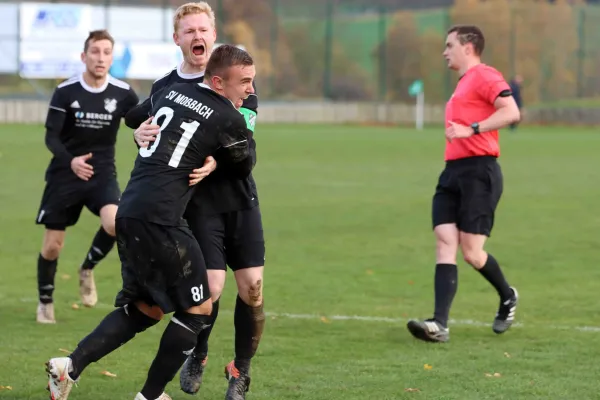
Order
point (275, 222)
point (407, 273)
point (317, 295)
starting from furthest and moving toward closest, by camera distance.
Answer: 1. point (275, 222)
2. point (407, 273)
3. point (317, 295)

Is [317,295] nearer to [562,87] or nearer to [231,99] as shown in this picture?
[231,99]

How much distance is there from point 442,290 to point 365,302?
1.50m

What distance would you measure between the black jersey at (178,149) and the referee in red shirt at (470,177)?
2.93 meters

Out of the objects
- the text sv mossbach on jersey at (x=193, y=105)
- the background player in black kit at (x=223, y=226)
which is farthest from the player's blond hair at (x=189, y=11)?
the text sv mossbach on jersey at (x=193, y=105)

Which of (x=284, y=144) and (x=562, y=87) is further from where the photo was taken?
(x=562, y=87)

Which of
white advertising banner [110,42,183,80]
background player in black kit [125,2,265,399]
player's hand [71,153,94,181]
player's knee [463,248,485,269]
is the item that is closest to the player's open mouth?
background player in black kit [125,2,265,399]

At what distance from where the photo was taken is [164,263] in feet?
18.6

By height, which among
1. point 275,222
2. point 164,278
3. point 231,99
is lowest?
point 275,222

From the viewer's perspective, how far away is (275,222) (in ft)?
50.1

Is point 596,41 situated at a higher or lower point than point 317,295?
higher

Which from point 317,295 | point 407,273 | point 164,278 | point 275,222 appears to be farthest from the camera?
point 275,222

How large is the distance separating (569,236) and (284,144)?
16649mm

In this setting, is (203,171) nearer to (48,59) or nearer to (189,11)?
(189,11)

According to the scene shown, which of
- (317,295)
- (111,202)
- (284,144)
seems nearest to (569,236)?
(317,295)
